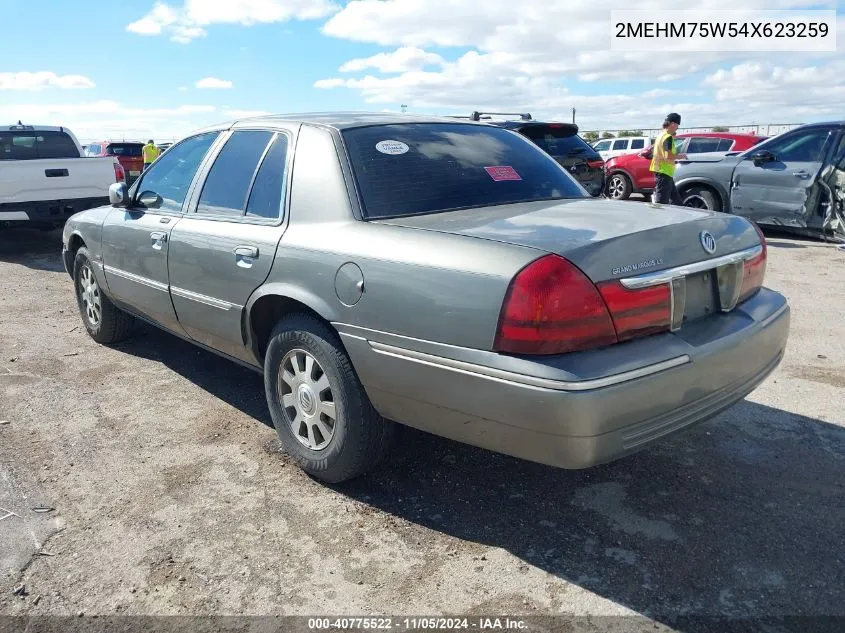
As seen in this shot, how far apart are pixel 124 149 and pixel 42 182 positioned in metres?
13.5

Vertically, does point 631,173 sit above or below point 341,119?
below

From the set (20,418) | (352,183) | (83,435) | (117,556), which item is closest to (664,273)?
(352,183)

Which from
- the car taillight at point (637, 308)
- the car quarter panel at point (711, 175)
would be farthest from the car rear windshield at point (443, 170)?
the car quarter panel at point (711, 175)

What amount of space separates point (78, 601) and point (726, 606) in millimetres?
2232

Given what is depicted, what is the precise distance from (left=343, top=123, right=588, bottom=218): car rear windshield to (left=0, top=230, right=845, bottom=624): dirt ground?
126 cm

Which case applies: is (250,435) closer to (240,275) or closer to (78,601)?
(240,275)

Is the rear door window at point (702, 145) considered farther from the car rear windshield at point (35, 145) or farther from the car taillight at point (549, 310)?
the car taillight at point (549, 310)

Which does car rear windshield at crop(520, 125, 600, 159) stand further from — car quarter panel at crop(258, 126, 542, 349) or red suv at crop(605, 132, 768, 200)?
car quarter panel at crop(258, 126, 542, 349)

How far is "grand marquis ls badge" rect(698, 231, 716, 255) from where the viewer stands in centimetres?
282

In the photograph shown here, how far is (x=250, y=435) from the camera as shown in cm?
387

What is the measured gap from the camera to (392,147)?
3387 millimetres

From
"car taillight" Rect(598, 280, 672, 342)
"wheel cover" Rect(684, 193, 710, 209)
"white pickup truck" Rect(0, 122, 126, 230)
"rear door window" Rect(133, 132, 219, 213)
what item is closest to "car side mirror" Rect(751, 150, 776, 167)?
"wheel cover" Rect(684, 193, 710, 209)

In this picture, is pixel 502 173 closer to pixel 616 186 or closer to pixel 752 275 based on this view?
pixel 752 275

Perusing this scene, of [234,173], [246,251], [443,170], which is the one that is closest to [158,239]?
[234,173]
